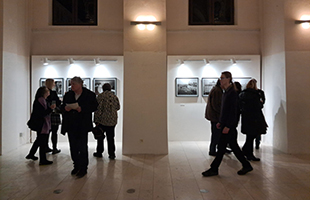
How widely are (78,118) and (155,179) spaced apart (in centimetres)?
183

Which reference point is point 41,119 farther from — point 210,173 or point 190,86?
point 190,86

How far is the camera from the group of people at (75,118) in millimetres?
4906

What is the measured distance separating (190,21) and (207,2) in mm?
908

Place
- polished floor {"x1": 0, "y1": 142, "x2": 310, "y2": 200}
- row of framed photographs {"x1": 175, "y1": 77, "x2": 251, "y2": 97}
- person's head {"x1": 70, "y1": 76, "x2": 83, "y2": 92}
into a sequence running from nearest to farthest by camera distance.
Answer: polished floor {"x1": 0, "y1": 142, "x2": 310, "y2": 200}
person's head {"x1": 70, "y1": 76, "x2": 83, "y2": 92}
row of framed photographs {"x1": 175, "y1": 77, "x2": 251, "y2": 97}

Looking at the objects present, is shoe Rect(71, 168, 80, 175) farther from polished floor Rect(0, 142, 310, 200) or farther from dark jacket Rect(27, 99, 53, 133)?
dark jacket Rect(27, 99, 53, 133)

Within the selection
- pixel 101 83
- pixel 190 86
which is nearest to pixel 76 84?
pixel 101 83

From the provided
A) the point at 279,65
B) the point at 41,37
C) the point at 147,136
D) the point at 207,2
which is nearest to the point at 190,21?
the point at 207,2

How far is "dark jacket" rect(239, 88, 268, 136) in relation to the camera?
586 cm

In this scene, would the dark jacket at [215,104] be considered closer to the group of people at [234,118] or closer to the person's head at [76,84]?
the group of people at [234,118]

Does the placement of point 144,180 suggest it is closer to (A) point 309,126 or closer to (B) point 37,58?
(A) point 309,126

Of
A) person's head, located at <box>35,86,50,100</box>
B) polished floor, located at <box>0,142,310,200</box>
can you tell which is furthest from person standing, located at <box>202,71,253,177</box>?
person's head, located at <box>35,86,50,100</box>

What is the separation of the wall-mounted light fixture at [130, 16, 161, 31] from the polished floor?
132 inches

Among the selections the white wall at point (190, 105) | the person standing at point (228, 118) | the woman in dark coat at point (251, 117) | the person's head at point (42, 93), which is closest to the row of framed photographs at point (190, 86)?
the white wall at point (190, 105)

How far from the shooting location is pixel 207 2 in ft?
29.2
